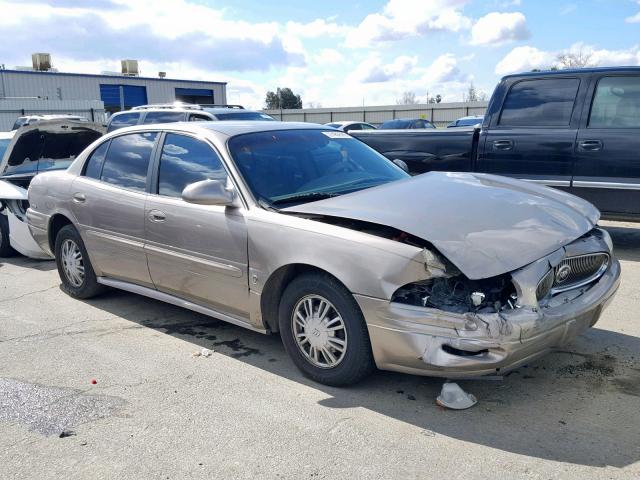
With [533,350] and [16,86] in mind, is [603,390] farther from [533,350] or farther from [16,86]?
[16,86]

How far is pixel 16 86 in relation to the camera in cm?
3853

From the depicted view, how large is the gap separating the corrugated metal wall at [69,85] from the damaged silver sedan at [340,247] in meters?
38.4

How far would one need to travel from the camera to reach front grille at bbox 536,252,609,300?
133 inches

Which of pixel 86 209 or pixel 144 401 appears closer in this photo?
pixel 144 401

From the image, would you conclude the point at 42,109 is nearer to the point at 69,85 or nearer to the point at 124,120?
the point at 69,85

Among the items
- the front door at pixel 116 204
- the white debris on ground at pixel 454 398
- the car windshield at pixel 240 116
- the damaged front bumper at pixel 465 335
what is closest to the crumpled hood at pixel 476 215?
the damaged front bumper at pixel 465 335

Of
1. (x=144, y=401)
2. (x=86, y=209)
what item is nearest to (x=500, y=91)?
(x=86, y=209)

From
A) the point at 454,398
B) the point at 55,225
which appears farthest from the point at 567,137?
the point at 55,225

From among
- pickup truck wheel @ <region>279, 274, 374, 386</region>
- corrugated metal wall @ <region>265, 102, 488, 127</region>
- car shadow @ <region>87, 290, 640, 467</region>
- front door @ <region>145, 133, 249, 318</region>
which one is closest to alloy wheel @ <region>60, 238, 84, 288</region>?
front door @ <region>145, 133, 249, 318</region>

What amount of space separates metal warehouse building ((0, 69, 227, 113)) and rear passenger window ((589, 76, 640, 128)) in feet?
129

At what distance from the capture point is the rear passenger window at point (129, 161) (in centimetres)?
496

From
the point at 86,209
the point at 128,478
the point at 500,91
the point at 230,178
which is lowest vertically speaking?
the point at 128,478

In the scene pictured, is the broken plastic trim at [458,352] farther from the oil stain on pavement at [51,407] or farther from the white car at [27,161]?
the white car at [27,161]

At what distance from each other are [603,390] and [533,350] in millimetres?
702
